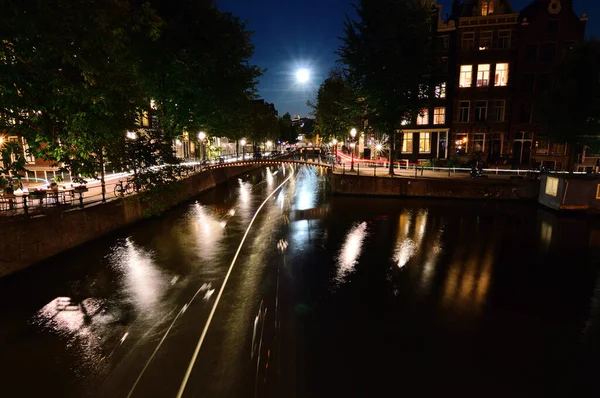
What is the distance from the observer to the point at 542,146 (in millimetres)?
35562

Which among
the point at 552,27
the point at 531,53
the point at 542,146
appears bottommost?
the point at 542,146

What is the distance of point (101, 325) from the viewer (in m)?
8.71

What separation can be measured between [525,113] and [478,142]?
522cm

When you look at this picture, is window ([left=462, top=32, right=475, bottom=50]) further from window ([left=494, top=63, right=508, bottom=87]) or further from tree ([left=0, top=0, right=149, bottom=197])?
tree ([left=0, top=0, right=149, bottom=197])

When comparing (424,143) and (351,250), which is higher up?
(424,143)

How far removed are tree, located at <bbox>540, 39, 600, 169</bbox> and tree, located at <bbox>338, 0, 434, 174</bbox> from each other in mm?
10286

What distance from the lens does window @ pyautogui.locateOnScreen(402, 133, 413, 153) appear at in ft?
132

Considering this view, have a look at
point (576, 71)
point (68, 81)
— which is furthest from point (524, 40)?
point (68, 81)

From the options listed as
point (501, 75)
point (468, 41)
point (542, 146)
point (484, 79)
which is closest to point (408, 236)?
point (542, 146)

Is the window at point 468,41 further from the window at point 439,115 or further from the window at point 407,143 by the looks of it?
the window at point 407,143

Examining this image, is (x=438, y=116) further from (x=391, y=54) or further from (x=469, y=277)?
(x=469, y=277)

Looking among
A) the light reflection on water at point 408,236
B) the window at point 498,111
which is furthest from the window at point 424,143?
the light reflection on water at point 408,236

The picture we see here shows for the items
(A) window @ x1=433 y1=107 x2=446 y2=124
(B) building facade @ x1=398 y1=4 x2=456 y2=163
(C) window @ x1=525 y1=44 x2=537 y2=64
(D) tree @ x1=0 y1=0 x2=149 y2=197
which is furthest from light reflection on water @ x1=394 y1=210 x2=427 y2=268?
(C) window @ x1=525 y1=44 x2=537 y2=64

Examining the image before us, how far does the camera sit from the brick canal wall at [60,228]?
38.8 ft
